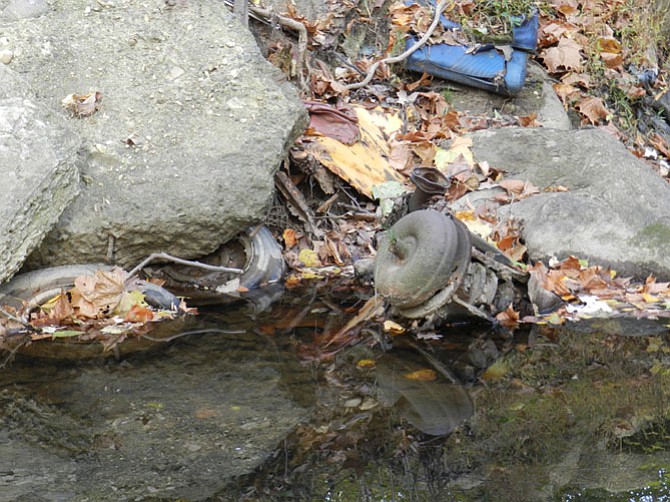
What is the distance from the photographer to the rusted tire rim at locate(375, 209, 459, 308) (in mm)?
6168

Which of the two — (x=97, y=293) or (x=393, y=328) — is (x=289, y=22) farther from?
(x=393, y=328)

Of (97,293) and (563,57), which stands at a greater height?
(97,293)

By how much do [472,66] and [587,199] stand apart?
2664mm

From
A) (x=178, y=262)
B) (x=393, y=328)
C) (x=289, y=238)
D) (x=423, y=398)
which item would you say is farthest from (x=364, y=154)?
(x=423, y=398)

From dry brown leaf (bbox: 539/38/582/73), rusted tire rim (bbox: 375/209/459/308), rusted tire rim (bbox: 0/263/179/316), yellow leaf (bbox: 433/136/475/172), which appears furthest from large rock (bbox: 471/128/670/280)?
rusted tire rim (bbox: 0/263/179/316)

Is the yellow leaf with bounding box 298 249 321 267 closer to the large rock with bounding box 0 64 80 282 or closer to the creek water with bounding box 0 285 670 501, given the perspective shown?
the creek water with bounding box 0 285 670 501

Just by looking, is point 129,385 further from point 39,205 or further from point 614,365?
point 614,365

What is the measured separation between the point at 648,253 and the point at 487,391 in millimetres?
2772

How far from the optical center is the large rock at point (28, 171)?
21.1ft

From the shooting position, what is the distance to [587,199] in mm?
8070

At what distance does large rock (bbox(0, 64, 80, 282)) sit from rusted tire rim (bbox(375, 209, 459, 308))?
7.40 feet

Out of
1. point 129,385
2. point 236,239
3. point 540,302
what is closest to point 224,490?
point 129,385

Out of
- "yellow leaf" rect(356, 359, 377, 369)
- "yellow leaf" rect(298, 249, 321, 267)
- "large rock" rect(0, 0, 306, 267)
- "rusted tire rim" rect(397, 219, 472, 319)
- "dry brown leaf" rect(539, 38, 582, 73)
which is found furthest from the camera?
"dry brown leaf" rect(539, 38, 582, 73)

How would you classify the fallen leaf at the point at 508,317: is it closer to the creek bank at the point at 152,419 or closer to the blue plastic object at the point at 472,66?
the creek bank at the point at 152,419
